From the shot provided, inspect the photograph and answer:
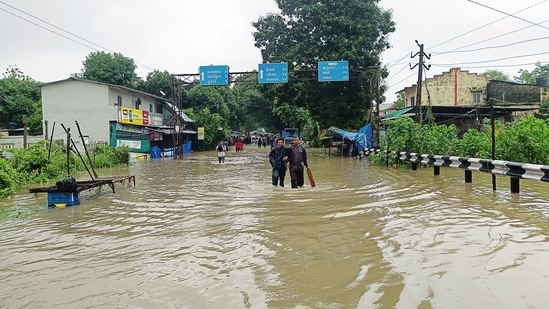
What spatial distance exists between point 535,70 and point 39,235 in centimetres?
7313

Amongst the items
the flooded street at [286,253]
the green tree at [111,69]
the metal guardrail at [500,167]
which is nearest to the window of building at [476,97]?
the metal guardrail at [500,167]

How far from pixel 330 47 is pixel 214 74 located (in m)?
8.64

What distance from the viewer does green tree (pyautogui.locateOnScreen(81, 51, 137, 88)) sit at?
152 feet

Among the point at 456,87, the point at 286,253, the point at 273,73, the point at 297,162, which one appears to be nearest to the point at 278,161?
the point at 297,162

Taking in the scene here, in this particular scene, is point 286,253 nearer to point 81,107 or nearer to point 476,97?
point 81,107

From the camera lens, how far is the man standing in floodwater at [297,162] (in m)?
12.9

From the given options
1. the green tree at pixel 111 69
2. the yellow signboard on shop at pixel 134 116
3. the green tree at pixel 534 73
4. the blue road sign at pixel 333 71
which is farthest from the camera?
the green tree at pixel 534 73

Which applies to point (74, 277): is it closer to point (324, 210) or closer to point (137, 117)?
point (324, 210)

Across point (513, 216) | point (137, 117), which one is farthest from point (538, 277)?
point (137, 117)

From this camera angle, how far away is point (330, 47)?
32.2 meters

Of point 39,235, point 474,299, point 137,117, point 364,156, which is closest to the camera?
point 474,299

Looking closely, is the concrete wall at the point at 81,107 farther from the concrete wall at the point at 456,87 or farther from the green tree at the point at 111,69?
the concrete wall at the point at 456,87

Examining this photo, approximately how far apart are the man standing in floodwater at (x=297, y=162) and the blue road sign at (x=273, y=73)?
17.2 metres

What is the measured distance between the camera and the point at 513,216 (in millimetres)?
7637
